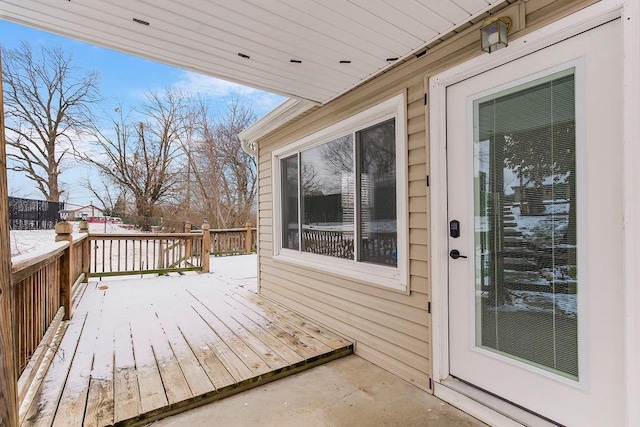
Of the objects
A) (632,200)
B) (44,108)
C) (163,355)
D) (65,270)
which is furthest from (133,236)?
(44,108)

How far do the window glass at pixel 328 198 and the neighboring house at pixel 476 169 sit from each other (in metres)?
0.18

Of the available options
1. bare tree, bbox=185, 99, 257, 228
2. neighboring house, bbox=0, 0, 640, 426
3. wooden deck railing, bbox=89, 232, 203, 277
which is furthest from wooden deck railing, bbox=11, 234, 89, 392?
bare tree, bbox=185, 99, 257, 228

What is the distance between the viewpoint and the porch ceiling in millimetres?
1767

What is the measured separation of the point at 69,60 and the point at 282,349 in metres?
15.6

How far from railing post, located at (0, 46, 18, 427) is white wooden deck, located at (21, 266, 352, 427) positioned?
918 mm

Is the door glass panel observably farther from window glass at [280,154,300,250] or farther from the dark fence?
the dark fence

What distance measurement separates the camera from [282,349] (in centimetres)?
287

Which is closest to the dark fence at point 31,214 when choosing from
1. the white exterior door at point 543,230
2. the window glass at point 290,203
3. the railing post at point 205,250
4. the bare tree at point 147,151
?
the bare tree at point 147,151

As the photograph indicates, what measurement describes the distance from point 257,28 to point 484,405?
2.68 m

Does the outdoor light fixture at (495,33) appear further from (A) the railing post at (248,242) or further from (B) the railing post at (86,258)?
(A) the railing post at (248,242)

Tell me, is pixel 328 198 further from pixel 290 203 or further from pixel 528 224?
pixel 528 224

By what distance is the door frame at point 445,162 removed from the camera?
1421mm

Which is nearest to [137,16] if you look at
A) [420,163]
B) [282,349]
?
[420,163]

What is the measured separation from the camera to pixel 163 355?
2.75 metres
